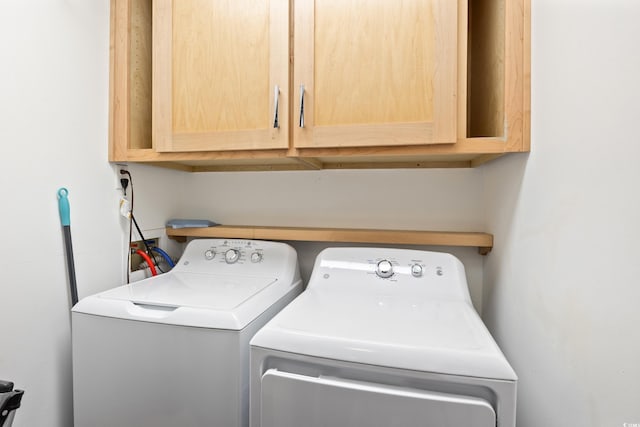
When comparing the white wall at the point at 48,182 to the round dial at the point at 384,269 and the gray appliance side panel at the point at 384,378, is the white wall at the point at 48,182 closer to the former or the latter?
the gray appliance side panel at the point at 384,378

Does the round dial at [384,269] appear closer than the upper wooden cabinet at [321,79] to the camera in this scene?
No

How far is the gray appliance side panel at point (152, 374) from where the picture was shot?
85cm

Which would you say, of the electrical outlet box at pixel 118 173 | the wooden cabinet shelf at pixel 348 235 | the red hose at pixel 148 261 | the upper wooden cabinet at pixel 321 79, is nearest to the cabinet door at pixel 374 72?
the upper wooden cabinet at pixel 321 79

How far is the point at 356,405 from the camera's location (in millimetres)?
681

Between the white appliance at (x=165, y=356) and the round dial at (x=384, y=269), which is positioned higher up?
the round dial at (x=384, y=269)

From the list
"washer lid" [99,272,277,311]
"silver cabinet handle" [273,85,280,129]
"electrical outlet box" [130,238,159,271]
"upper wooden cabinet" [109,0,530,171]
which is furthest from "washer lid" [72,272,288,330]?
"silver cabinet handle" [273,85,280,129]

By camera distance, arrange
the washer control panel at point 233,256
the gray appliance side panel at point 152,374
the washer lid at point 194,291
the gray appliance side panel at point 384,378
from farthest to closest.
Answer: the washer control panel at point 233,256 < the washer lid at point 194,291 < the gray appliance side panel at point 152,374 < the gray appliance side panel at point 384,378

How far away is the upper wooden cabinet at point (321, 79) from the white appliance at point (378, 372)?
56 cm

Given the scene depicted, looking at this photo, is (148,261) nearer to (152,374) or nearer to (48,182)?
(48,182)

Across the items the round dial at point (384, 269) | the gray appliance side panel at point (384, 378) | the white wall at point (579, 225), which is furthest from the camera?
the round dial at point (384, 269)

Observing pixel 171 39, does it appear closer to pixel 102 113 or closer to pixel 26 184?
A: pixel 102 113

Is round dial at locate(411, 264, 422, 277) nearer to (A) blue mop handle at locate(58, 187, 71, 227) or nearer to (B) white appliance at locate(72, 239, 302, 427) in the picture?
(B) white appliance at locate(72, 239, 302, 427)

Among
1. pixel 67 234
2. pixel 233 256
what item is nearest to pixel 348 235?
pixel 233 256

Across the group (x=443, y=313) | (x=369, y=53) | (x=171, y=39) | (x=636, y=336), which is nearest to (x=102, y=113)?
(x=171, y=39)
